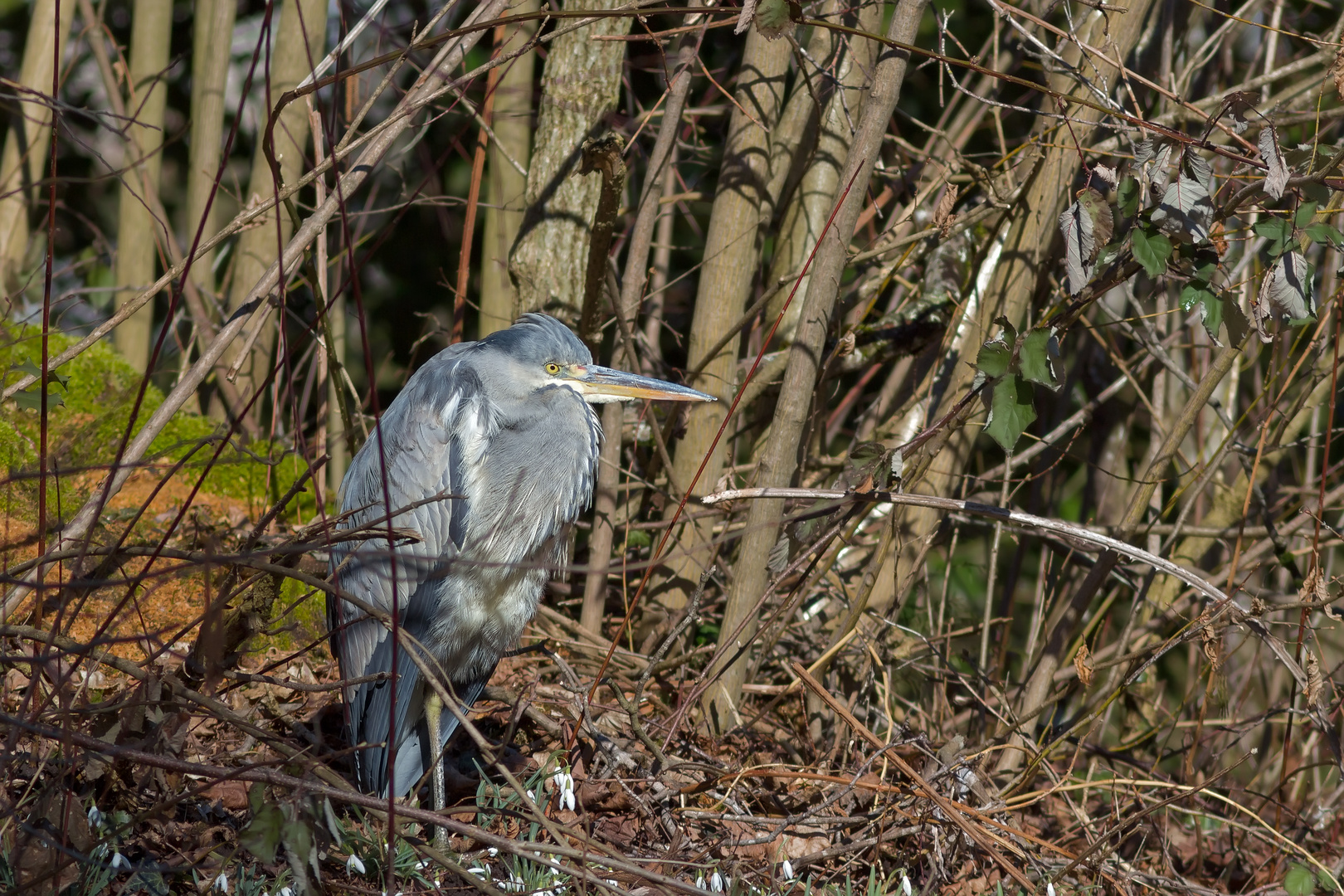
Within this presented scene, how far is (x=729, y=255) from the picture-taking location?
143 inches

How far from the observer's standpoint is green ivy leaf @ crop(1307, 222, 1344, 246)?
241 cm

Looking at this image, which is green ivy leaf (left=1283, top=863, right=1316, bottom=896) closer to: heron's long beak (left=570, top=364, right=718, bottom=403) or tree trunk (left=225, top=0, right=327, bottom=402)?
heron's long beak (left=570, top=364, right=718, bottom=403)

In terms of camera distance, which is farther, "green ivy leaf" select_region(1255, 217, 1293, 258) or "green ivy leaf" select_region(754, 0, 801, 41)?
"green ivy leaf" select_region(1255, 217, 1293, 258)

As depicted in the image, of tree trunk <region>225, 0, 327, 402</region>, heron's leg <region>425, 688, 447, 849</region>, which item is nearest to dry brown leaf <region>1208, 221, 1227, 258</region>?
heron's leg <region>425, 688, 447, 849</region>

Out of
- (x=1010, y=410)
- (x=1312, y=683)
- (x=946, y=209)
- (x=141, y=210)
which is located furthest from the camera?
(x=141, y=210)

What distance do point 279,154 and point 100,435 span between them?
3.96 ft

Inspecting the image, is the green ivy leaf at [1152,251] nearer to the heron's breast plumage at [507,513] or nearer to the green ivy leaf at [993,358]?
the green ivy leaf at [993,358]

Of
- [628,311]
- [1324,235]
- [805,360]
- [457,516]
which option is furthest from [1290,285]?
[457,516]

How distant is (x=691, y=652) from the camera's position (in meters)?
3.49

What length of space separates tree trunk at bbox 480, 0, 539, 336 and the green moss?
0.97m

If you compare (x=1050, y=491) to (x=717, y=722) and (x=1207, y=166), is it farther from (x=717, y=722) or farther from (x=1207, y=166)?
(x=1207, y=166)

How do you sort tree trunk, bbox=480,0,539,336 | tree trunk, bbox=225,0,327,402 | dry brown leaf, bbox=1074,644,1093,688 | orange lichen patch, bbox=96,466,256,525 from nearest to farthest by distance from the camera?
1. dry brown leaf, bbox=1074,644,1093,688
2. orange lichen patch, bbox=96,466,256,525
3. tree trunk, bbox=480,0,539,336
4. tree trunk, bbox=225,0,327,402

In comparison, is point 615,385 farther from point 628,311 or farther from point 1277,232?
point 1277,232

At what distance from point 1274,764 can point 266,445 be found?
4250mm
